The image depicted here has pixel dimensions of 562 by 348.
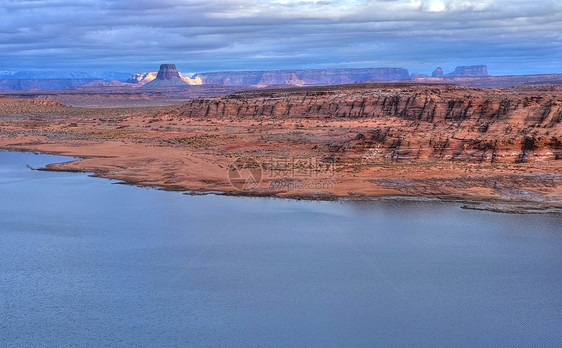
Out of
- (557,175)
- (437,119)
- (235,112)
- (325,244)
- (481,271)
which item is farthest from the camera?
(235,112)

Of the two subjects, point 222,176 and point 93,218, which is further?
point 222,176

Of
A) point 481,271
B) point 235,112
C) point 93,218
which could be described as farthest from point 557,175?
point 235,112

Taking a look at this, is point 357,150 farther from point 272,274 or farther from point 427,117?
point 272,274

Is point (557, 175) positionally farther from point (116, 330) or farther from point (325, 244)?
point (116, 330)

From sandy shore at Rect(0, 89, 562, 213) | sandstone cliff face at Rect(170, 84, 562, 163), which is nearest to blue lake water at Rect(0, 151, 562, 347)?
sandy shore at Rect(0, 89, 562, 213)

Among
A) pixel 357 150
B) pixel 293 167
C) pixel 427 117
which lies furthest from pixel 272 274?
pixel 427 117
